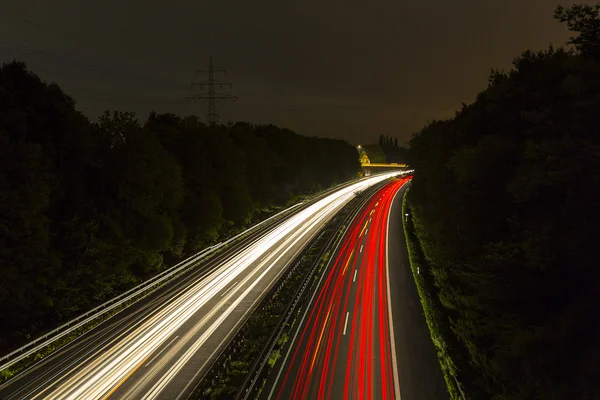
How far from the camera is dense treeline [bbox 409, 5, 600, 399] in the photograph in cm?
1163

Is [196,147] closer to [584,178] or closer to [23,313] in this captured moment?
Result: [23,313]

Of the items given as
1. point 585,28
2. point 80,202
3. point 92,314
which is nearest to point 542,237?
point 585,28

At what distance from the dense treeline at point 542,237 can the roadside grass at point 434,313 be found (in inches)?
25.8

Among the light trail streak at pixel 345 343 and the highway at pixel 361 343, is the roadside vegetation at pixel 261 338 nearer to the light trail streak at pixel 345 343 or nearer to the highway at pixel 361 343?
the highway at pixel 361 343

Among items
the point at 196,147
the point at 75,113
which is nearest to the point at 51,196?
the point at 75,113

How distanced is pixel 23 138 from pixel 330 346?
66.6ft

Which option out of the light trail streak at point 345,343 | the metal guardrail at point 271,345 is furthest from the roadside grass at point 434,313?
the metal guardrail at point 271,345

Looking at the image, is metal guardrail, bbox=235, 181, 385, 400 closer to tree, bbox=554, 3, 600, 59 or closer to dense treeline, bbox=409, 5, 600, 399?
dense treeline, bbox=409, 5, 600, 399

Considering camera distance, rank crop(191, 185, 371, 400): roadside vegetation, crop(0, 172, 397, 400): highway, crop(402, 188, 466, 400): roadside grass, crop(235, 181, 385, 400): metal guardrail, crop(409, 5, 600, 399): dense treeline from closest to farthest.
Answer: crop(409, 5, 600, 399): dense treeline → crop(235, 181, 385, 400): metal guardrail → crop(0, 172, 397, 400): highway → crop(191, 185, 371, 400): roadside vegetation → crop(402, 188, 466, 400): roadside grass

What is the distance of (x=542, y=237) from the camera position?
13141 millimetres

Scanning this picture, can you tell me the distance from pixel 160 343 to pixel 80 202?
42.8 feet

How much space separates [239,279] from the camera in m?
30.6

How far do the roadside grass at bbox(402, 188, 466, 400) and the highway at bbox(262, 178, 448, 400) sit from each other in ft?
1.35

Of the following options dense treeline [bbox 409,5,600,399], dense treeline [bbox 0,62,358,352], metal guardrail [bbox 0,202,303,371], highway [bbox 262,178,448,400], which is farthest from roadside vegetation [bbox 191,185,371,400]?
dense treeline [bbox 0,62,358,352]
